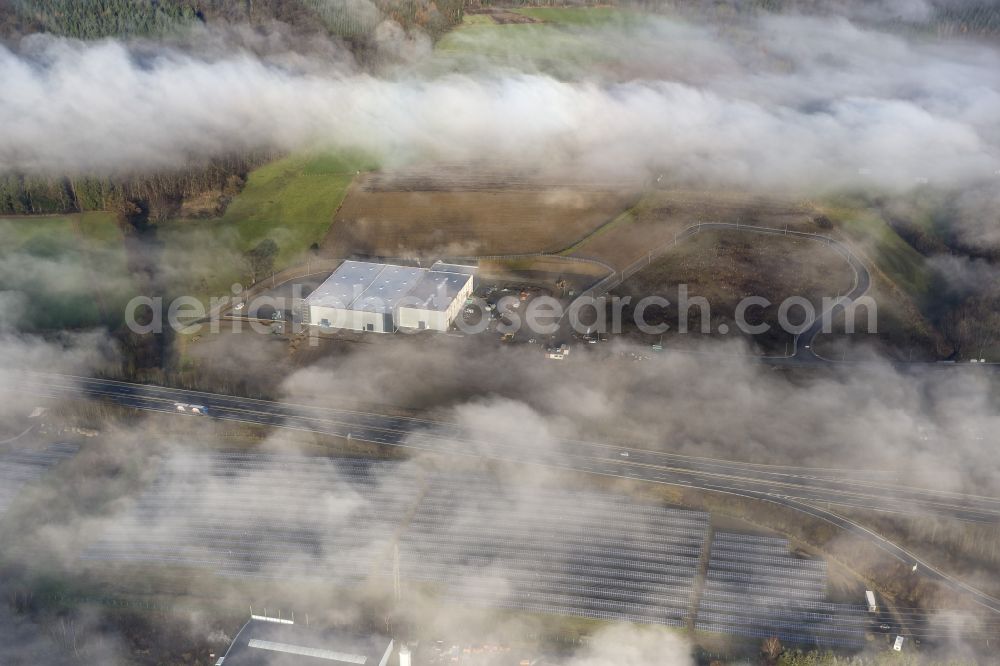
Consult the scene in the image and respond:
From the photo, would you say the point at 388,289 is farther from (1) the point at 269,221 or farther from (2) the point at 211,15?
(2) the point at 211,15

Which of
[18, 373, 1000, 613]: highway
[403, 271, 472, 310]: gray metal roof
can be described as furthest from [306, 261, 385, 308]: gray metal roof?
[18, 373, 1000, 613]: highway

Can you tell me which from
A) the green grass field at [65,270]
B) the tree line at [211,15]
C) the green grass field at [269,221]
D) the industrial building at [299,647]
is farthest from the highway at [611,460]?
the tree line at [211,15]

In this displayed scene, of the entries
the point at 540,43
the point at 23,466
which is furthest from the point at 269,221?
the point at 540,43

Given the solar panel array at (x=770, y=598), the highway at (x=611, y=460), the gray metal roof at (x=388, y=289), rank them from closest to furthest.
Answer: the solar panel array at (x=770, y=598), the highway at (x=611, y=460), the gray metal roof at (x=388, y=289)

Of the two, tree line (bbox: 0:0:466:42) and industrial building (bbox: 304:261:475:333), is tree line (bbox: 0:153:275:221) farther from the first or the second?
tree line (bbox: 0:0:466:42)

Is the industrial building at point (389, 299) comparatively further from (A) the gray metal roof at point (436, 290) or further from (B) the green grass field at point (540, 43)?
(B) the green grass field at point (540, 43)

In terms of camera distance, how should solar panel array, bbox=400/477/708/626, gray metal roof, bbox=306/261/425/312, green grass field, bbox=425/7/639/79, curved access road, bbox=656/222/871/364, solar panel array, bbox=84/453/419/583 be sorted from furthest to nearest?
green grass field, bbox=425/7/639/79 → gray metal roof, bbox=306/261/425/312 → curved access road, bbox=656/222/871/364 → solar panel array, bbox=84/453/419/583 → solar panel array, bbox=400/477/708/626

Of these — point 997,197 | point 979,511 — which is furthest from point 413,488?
point 997,197
